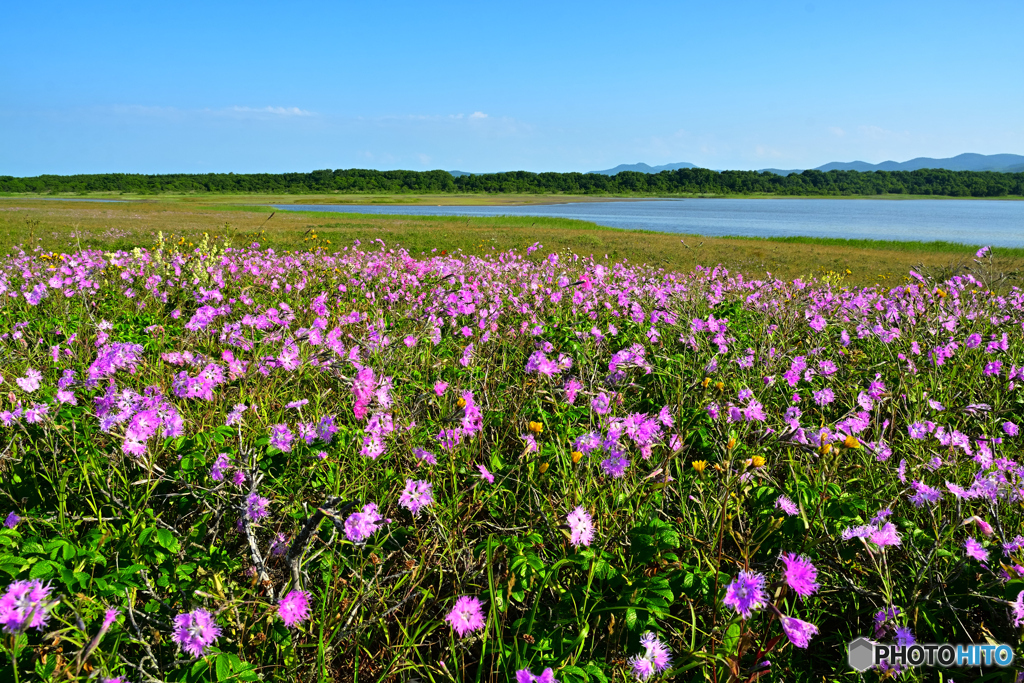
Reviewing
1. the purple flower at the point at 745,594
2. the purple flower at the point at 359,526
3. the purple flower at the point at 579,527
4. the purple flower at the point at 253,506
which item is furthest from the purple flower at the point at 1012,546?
the purple flower at the point at 253,506

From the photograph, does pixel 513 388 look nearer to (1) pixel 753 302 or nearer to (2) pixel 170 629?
(2) pixel 170 629

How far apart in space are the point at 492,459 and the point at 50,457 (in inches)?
73.4

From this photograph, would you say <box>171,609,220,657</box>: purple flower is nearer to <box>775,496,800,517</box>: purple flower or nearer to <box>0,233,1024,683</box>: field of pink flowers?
<box>0,233,1024,683</box>: field of pink flowers

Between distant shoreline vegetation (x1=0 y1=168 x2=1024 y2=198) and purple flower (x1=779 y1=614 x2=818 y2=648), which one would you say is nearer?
purple flower (x1=779 y1=614 x2=818 y2=648)

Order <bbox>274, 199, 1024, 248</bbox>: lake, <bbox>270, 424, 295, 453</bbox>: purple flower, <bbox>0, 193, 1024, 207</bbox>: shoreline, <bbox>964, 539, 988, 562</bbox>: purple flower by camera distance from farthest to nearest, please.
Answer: <bbox>0, 193, 1024, 207</bbox>: shoreline → <bbox>274, 199, 1024, 248</bbox>: lake → <bbox>270, 424, 295, 453</bbox>: purple flower → <bbox>964, 539, 988, 562</bbox>: purple flower

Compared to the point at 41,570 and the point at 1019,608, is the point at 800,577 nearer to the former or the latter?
the point at 1019,608

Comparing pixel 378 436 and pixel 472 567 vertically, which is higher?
pixel 378 436

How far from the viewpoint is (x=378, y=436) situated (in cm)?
205

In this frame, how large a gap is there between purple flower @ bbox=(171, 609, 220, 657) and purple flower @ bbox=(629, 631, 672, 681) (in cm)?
105

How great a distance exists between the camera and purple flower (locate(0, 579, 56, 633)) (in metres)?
1.05

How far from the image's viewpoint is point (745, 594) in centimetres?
109

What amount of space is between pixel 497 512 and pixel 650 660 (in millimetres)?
886

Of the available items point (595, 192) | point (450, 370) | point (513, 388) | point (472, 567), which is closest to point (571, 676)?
point (472, 567)

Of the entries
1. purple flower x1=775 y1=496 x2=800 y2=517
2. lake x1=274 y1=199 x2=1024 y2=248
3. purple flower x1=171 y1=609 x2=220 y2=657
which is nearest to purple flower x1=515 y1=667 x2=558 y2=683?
purple flower x1=171 y1=609 x2=220 y2=657
